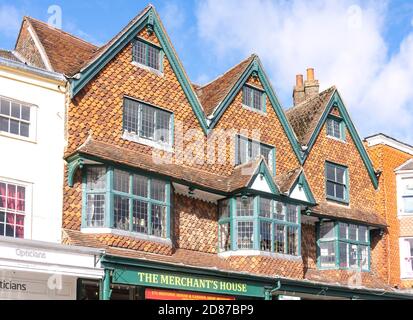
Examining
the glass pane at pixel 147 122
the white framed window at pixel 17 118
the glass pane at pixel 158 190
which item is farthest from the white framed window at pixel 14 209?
the glass pane at pixel 147 122

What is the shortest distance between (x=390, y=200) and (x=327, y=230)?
181 inches

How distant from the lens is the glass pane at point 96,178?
20578 millimetres

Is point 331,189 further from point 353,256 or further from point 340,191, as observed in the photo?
point 353,256

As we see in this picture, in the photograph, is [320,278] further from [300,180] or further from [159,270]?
[159,270]

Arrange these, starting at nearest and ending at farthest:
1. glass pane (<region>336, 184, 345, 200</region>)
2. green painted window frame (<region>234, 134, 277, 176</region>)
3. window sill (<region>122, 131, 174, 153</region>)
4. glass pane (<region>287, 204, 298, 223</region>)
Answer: window sill (<region>122, 131, 174, 153</region>), glass pane (<region>287, 204, 298, 223</region>), green painted window frame (<region>234, 134, 277, 176</region>), glass pane (<region>336, 184, 345, 200</region>)

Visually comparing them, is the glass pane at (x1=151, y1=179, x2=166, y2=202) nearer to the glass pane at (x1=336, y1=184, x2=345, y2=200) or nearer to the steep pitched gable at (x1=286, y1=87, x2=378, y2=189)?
the steep pitched gable at (x1=286, y1=87, x2=378, y2=189)

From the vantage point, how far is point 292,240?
24984 millimetres

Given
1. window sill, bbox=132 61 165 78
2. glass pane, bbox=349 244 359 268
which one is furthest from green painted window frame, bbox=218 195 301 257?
window sill, bbox=132 61 165 78

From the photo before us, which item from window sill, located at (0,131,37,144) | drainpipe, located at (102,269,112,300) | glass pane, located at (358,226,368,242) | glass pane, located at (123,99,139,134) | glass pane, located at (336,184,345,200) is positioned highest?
glass pane, located at (123,99,139,134)

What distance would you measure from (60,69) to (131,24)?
2.94 meters

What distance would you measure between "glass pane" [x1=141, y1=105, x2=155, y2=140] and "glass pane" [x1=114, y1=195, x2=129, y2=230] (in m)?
2.74

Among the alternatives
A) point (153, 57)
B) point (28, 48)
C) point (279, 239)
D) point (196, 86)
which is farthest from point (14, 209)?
point (196, 86)

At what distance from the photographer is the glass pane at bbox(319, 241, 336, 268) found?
27.2m
